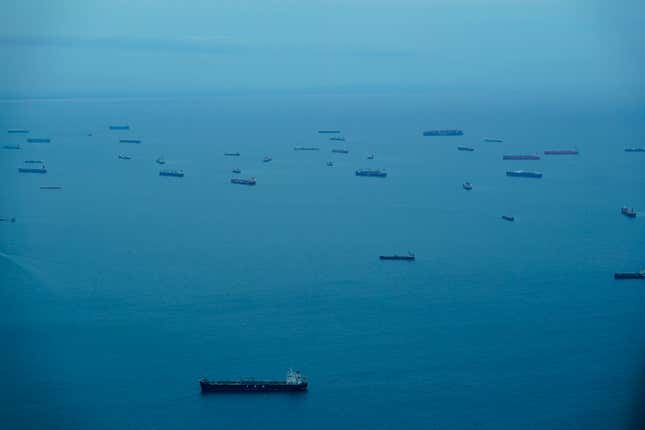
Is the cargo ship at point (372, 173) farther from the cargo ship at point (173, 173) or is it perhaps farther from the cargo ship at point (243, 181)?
the cargo ship at point (173, 173)

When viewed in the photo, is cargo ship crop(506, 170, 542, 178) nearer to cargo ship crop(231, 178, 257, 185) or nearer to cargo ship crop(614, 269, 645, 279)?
cargo ship crop(231, 178, 257, 185)

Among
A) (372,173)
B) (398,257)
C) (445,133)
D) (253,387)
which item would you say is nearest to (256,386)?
(253,387)

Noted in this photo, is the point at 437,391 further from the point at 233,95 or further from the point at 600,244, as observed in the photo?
the point at 233,95

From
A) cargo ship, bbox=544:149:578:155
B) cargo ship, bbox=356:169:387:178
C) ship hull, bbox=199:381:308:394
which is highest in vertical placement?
cargo ship, bbox=544:149:578:155

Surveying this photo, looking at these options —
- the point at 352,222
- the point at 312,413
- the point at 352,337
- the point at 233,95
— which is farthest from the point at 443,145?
the point at 233,95

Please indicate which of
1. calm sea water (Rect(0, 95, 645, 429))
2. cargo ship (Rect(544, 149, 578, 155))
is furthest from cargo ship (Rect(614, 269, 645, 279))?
cargo ship (Rect(544, 149, 578, 155))
